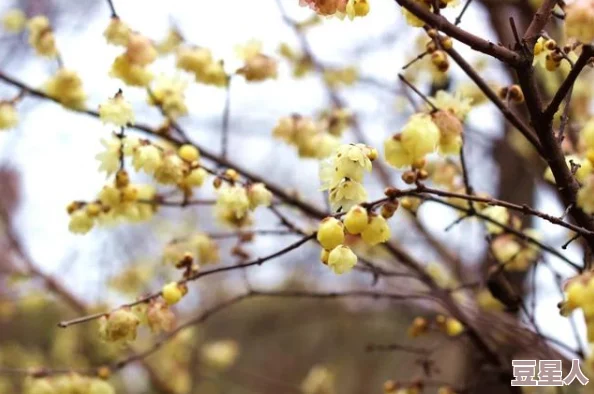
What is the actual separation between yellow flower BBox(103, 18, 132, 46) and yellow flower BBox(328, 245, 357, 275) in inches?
18.6

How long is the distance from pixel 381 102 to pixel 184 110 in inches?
47.3

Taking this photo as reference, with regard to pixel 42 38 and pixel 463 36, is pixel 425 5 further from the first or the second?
pixel 42 38

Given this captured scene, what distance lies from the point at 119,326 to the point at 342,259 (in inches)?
11.7

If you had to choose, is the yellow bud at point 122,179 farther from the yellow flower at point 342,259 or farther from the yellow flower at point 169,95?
the yellow flower at point 342,259

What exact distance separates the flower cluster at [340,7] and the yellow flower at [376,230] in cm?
22

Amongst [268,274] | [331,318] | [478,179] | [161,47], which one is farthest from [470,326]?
[268,274]

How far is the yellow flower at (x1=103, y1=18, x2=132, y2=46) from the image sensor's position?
985 mm

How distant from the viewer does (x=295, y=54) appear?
1568 mm

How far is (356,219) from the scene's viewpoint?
68 cm

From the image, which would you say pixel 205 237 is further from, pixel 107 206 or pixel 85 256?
pixel 85 256

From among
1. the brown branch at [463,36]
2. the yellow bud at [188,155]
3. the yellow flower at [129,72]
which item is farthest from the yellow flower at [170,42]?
the brown branch at [463,36]

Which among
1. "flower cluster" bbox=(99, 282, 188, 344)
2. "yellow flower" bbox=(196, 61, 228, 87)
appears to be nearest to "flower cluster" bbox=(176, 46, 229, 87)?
"yellow flower" bbox=(196, 61, 228, 87)

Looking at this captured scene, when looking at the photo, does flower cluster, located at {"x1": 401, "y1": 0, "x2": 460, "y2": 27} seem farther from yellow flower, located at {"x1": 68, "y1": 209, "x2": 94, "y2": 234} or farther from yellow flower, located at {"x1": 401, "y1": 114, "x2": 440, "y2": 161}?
yellow flower, located at {"x1": 68, "y1": 209, "x2": 94, "y2": 234}

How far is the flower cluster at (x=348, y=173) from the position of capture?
729 mm
